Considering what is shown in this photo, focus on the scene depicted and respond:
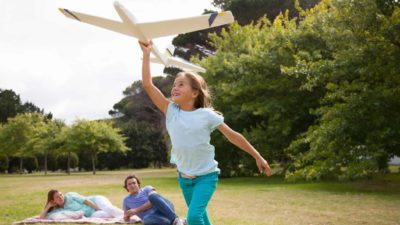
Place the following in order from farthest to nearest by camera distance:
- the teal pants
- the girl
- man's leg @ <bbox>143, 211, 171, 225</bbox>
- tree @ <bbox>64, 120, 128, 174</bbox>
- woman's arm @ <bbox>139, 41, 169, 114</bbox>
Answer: tree @ <bbox>64, 120, 128, 174</bbox> → man's leg @ <bbox>143, 211, 171, 225</bbox> → woman's arm @ <bbox>139, 41, 169, 114</bbox> → the girl → the teal pants

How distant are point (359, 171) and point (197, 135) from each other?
9.19 m

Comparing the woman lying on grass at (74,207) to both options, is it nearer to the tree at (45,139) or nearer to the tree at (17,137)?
the tree at (45,139)

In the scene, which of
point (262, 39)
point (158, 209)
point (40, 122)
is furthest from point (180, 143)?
point (40, 122)

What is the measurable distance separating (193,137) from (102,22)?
1.92 metres

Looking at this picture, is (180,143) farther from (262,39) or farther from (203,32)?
(203,32)

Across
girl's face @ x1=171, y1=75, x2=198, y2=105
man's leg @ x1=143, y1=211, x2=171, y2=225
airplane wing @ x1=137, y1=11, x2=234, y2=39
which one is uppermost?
airplane wing @ x1=137, y1=11, x2=234, y2=39

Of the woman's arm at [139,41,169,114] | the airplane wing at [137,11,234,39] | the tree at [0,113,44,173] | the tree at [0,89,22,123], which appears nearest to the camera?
the woman's arm at [139,41,169,114]

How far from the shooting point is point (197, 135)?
3.73 meters

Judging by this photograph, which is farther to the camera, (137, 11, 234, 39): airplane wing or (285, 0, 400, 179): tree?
(285, 0, 400, 179): tree

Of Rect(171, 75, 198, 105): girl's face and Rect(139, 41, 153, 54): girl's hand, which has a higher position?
Rect(139, 41, 153, 54): girl's hand

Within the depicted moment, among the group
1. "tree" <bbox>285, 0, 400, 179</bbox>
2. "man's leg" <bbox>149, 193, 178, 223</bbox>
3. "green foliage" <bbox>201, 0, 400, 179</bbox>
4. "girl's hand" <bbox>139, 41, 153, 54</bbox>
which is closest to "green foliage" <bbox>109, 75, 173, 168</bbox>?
"green foliage" <bbox>201, 0, 400, 179</bbox>

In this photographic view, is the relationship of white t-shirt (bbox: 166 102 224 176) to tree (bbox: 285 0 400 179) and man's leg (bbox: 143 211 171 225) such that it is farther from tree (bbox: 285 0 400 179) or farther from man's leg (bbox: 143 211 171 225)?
tree (bbox: 285 0 400 179)

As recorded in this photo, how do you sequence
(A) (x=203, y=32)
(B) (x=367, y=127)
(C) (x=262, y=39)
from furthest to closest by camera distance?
(A) (x=203, y=32)
(C) (x=262, y=39)
(B) (x=367, y=127)

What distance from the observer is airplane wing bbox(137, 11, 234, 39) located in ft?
14.3
